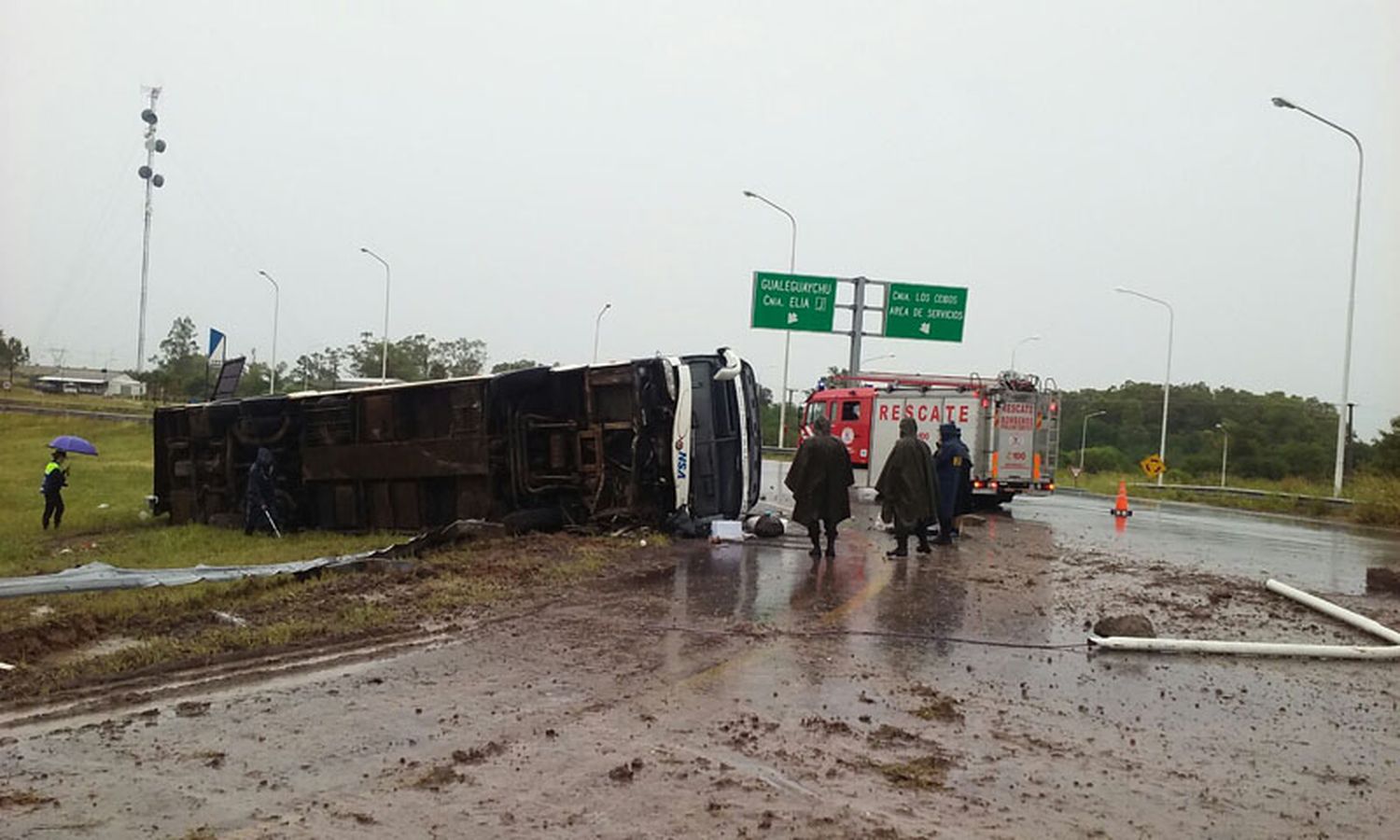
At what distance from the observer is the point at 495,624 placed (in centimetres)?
801

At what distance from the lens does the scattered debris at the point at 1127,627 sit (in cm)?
791

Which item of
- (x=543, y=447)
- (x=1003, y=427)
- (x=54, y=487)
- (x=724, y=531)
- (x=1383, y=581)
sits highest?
(x=1003, y=427)

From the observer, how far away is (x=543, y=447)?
14039mm

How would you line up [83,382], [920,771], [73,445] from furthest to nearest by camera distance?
1. [83,382]
2. [73,445]
3. [920,771]

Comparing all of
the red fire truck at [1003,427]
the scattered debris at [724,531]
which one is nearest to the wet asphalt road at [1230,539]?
the red fire truck at [1003,427]

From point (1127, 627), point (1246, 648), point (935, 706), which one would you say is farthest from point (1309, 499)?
point (935, 706)

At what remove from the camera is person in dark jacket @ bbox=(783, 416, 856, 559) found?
12258 mm

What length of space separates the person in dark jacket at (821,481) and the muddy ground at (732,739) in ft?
12.0

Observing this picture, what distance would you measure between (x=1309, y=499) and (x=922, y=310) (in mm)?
12045

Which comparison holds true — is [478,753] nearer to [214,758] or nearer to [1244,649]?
[214,758]

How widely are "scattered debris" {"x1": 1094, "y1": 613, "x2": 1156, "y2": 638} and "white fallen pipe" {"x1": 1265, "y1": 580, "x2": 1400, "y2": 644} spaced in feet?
5.68

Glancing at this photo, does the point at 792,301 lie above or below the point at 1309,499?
above

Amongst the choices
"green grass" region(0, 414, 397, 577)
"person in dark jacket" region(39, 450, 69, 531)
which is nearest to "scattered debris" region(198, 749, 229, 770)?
"green grass" region(0, 414, 397, 577)

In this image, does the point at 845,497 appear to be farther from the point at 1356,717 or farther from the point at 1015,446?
the point at 1015,446
